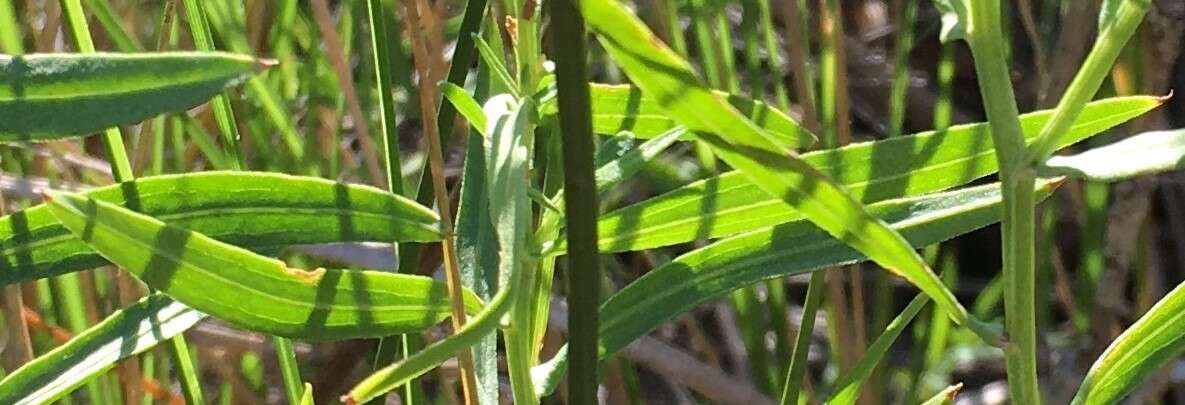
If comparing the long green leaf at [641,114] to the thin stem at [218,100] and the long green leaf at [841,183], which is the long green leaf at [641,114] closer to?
the long green leaf at [841,183]

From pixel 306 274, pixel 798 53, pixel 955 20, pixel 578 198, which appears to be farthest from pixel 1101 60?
pixel 798 53

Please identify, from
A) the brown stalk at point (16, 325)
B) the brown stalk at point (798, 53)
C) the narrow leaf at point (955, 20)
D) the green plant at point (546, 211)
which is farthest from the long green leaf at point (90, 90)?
the brown stalk at point (798, 53)

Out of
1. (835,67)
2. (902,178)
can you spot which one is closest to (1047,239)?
(835,67)

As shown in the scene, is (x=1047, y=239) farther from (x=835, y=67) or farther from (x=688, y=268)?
(x=688, y=268)

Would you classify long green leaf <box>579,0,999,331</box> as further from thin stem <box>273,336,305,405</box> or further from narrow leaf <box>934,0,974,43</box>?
thin stem <box>273,336,305,405</box>

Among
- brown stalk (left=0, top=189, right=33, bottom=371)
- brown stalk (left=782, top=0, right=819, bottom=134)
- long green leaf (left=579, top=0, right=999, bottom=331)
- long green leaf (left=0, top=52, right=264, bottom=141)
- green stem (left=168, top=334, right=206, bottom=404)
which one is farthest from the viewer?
brown stalk (left=782, top=0, right=819, bottom=134)

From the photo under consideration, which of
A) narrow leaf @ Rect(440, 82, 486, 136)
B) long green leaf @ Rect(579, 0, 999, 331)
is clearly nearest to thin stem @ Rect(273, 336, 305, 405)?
narrow leaf @ Rect(440, 82, 486, 136)

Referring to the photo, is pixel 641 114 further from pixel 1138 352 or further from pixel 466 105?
pixel 1138 352
